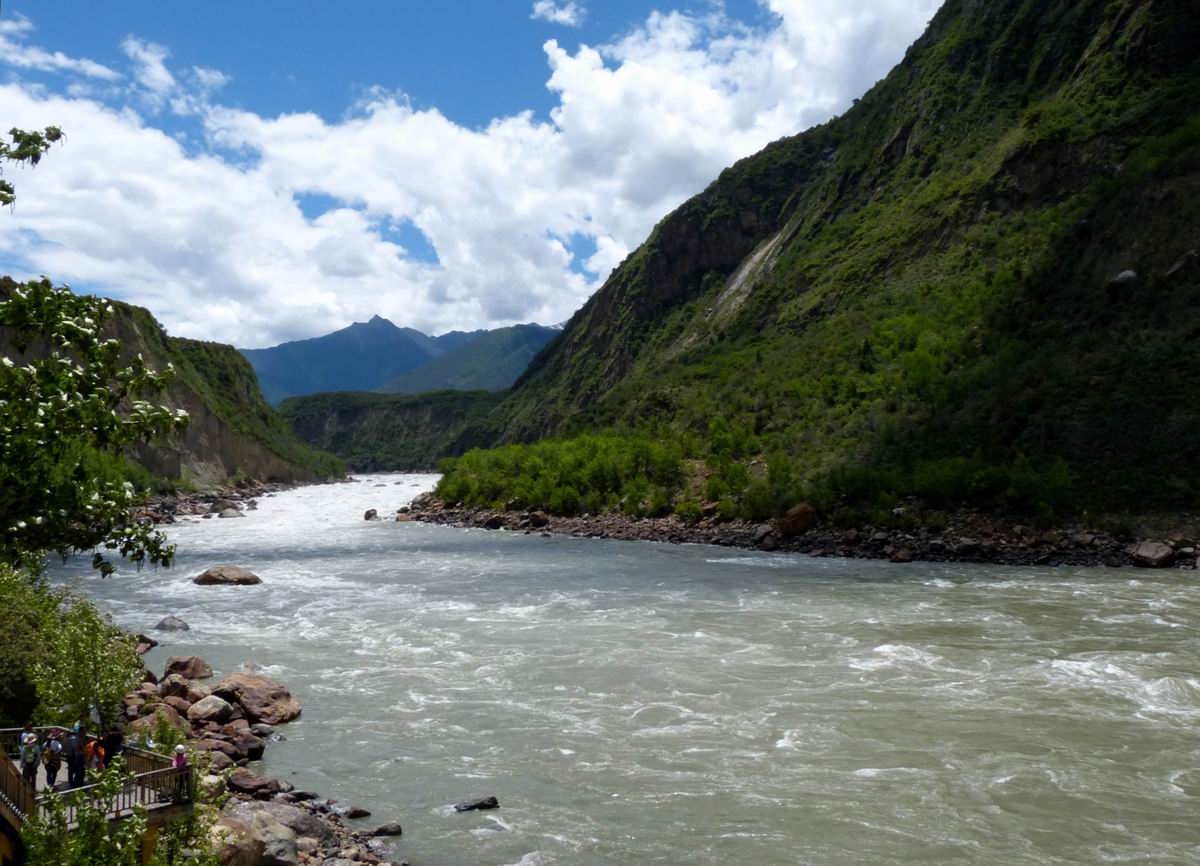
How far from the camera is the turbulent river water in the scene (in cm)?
1137

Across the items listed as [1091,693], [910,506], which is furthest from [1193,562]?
[1091,693]

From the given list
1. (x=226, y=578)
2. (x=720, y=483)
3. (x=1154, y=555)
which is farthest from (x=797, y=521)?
(x=226, y=578)

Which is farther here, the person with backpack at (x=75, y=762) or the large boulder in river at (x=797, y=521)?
the large boulder in river at (x=797, y=521)

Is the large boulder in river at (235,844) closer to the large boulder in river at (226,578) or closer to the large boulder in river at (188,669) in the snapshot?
the large boulder in river at (188,669)

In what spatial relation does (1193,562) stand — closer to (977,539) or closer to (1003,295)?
(977,539)

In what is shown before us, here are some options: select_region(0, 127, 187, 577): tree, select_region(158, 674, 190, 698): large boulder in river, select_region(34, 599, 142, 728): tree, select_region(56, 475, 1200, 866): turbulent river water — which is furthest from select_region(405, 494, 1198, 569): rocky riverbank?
select_region(0, 127, 187, 577): tree

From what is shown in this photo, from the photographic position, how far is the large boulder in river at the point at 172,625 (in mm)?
23922

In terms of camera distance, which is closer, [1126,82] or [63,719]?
[63,719]

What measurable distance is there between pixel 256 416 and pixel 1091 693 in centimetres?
13937

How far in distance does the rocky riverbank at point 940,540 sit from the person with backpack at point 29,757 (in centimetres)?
3186

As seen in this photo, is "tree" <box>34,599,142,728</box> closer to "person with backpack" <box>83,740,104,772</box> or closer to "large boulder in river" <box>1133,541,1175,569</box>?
"person with backpack" <box>83,740,104,772</box>

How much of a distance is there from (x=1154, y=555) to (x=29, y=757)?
33818 millimetres

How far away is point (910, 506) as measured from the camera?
40625 mm

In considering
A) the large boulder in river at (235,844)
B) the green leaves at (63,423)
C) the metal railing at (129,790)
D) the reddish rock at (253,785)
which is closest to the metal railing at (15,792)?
the metal railing at (129,790)
